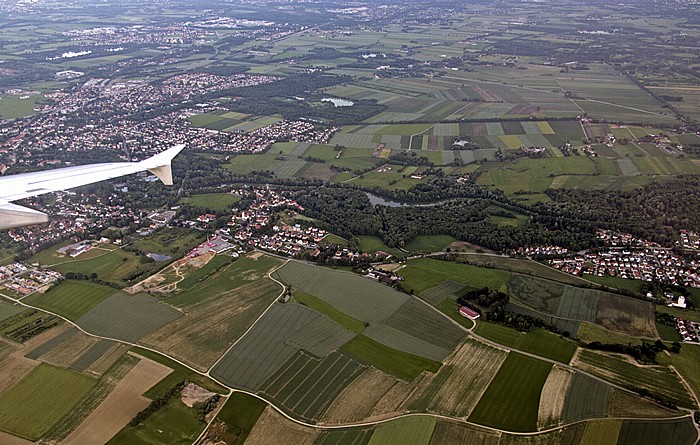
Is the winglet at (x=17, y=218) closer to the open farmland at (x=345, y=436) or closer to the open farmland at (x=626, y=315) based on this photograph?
the open farmland at (x=345, y=436)

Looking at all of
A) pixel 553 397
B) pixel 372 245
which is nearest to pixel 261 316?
pixel 372 245

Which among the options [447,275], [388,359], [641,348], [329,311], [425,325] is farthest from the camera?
[447,275]

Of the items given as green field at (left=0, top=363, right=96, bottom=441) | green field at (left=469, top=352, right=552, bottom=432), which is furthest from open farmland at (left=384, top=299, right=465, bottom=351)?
green field at (left=0, top=363, right=96, bottom=441)

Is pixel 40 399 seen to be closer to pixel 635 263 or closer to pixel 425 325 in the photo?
pixel 425 325

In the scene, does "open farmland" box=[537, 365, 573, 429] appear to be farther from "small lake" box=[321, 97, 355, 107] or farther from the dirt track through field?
"small lake" box=[321, 97, 355, 107]

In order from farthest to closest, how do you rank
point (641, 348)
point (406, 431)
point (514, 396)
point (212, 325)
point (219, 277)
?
point (219, 277)
point (212, 325)
point (641, 348)
point (514, 396)
point (406, 431)

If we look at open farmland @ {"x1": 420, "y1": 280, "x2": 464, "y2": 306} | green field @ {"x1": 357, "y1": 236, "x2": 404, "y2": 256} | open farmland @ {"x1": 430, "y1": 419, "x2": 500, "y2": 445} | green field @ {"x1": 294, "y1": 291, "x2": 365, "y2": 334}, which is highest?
open farmland @ {"x1": 430, "y1": 419, "x2": 500, "y2": 445}

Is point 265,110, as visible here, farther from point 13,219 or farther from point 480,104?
point 13,219
